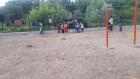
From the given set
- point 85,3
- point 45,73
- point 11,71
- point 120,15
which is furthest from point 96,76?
point 85,3

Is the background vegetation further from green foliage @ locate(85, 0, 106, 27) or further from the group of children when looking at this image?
the group of children

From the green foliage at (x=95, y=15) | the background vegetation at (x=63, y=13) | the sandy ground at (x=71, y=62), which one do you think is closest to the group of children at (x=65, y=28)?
the background vegetation at (x=63, y=13)

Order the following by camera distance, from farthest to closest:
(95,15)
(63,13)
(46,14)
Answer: (95,15), (63,13), (46,14)

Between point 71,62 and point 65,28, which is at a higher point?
point 65,28

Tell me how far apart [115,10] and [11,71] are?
25.0 meters

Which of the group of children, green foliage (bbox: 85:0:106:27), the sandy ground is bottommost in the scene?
the sandy ground

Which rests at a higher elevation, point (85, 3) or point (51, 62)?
point (85, 3)

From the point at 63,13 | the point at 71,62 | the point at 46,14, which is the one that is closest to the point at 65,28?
the point at 46,14

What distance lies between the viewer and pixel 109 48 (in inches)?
672

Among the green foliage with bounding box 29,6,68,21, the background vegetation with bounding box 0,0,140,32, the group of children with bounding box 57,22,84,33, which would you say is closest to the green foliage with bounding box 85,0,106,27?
the background vegetation with bounding box 0,0,140,32

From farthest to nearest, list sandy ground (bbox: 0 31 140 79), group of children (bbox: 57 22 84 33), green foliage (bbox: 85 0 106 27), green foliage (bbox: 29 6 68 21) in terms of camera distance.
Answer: green foliage (bbox: 85 0 106 27) < green foliage (bbox: 29 6 68 21) < group of children (bbox: 57 22 84 33) < sandy ground (bbox: 0 31 140 79)

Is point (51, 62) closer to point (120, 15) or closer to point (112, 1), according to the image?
point (120, 15)

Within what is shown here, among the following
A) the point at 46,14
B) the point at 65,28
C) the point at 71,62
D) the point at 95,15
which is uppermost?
the point at 46,14

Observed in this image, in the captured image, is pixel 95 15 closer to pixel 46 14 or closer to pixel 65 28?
pixel 46 14
